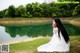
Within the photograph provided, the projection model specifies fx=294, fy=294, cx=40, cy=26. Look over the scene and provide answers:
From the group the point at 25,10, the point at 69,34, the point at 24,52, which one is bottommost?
the point at 24,52

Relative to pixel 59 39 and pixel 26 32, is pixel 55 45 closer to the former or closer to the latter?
pixel 59 39

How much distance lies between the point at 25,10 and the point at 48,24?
13.3 inches

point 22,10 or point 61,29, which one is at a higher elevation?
point 22,10

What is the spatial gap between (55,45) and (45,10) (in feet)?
1.51

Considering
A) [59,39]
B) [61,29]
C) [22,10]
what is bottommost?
[59,39]

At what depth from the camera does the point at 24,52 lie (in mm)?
3602

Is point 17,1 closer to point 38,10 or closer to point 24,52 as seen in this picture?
point 38,10

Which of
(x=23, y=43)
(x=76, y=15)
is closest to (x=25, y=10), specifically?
(x=23, y=43)

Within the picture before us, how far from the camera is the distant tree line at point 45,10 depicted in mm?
3660

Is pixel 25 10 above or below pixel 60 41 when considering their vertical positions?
above

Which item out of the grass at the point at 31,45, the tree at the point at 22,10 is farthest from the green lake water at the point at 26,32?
the tree at the point at 22,10

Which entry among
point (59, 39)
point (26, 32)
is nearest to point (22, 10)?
point (26, 32)

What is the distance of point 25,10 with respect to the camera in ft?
12.0

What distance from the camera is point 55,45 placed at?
3555 mm
